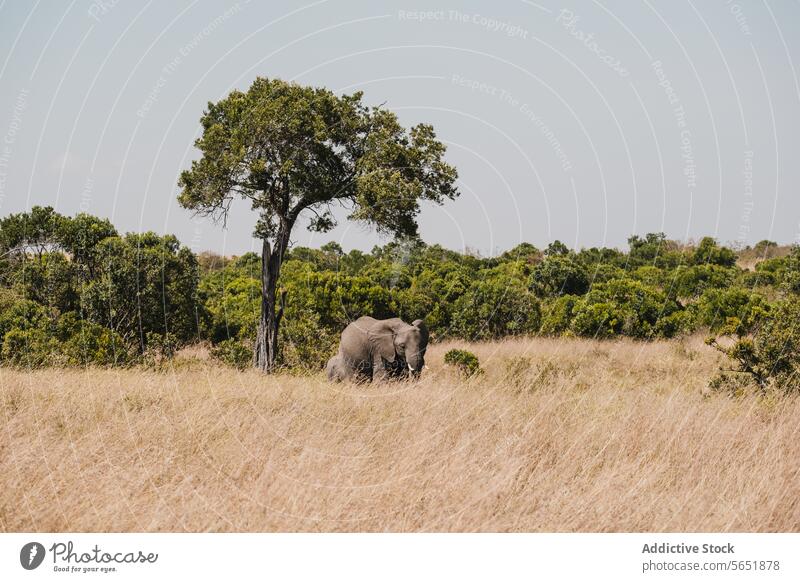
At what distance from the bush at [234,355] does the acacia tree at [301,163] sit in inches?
65.1

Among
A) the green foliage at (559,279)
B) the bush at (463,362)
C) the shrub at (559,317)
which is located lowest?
the bush at (463,362)

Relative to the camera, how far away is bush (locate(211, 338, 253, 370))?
1858 centimetres

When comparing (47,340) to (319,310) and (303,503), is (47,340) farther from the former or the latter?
(303,503)

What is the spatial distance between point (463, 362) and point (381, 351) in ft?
9.16

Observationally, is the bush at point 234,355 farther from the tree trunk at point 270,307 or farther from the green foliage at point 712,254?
the green foliage at point 712,254

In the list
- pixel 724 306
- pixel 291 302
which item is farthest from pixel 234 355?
pixel 724 306

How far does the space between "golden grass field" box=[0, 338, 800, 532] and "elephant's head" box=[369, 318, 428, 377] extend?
341 centimetres

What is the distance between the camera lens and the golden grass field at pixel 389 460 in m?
6.19

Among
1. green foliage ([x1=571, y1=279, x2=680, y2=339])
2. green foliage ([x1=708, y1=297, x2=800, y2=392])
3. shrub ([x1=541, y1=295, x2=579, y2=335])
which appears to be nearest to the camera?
green foliage ([x1=708, y1=297, x2=800, y2=392])

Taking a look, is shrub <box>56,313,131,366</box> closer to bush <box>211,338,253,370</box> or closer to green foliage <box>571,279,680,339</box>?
bush <box>211,338,253,370</box>

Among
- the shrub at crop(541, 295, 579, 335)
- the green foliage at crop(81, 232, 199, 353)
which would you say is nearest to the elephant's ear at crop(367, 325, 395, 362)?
the green foliage at crop(81, 232, 199, 353)

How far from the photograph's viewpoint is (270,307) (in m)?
17.0

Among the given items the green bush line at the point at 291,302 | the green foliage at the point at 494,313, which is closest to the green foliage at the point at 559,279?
the green bush line at the point at 291,302

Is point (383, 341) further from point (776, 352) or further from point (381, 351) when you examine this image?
point (776, 352)
